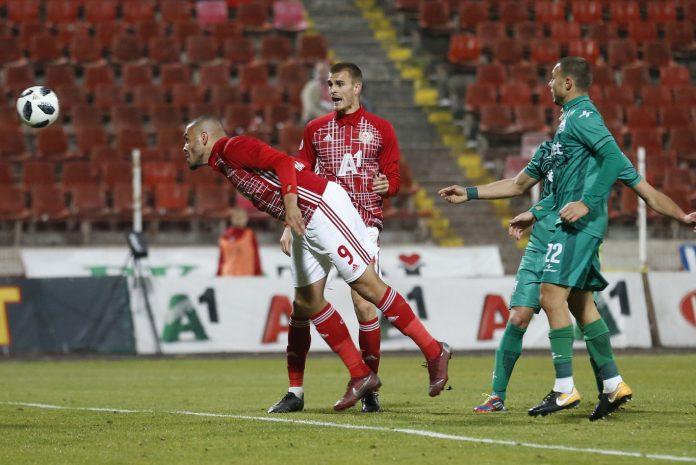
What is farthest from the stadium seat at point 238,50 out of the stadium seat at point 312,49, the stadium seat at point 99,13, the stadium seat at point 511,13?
the stadium seat at point 511,13

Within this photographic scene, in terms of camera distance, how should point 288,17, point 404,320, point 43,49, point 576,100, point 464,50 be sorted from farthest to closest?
point 288,17 → point 464,50 → point 43,49 → point 404,320 → point 576,100

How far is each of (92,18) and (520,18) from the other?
A: 9637mm

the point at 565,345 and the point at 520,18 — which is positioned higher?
the point at 520,18

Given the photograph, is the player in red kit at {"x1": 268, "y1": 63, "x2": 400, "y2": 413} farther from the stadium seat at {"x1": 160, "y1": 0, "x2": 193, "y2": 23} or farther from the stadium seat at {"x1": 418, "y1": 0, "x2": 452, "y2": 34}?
the stadium seat at {"x1": 418, "y1": 0, "x2": 452, "y2": 34}

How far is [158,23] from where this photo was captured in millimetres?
26062

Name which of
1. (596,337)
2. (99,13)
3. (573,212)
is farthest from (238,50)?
(573,212)

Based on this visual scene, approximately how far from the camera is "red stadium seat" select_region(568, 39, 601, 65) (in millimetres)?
27906

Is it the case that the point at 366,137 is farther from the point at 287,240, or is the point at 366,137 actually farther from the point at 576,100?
the point at 576,100

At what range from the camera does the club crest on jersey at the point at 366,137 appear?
9.12 metres

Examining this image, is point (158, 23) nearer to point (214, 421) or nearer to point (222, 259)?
point (222, 259)

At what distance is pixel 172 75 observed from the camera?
81.1 feet

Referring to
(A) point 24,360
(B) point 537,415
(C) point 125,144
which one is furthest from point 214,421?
(C) point 125,144

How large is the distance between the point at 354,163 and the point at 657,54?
20.7 meters

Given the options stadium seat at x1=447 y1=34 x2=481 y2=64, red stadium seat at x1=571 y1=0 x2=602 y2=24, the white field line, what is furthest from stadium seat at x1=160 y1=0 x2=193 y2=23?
the white field line
